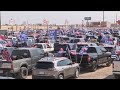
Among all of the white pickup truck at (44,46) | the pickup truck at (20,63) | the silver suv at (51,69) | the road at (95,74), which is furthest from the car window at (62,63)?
the white pickup truck at (44,46)

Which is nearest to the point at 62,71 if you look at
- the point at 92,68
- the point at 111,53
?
the point at 92,68

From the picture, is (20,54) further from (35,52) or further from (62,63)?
(62,63)

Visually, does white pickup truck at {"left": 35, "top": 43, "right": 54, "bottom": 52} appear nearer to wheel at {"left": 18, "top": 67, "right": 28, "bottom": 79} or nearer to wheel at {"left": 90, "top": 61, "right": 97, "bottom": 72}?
wheel at {"left": 90, "top": 61, "right": 97, "bottom": 72}

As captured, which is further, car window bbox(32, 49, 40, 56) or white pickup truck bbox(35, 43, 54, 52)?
white pickup truck bbox(35, 43, 54, 52)

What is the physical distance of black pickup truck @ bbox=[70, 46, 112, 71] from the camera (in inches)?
729

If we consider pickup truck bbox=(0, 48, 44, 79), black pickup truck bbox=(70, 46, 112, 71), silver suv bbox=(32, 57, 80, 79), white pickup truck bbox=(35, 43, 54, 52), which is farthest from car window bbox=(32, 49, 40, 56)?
white pickup truck bbox=(35, 43, 54, 52)

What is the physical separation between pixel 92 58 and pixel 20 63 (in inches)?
188

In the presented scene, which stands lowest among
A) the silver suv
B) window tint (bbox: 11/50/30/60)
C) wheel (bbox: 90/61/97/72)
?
wheel (bbox: 90/61/97/72)

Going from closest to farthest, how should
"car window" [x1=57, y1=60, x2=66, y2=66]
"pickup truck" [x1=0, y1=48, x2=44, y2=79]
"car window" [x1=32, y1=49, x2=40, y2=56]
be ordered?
"car window" [x1=57, y1=60, x2=66, y2=66] < "pickup truck" [x1=0, y1=48, x2=44, y2=79] < "car window" [x1=32, y1=49, x2=40, y2=56]

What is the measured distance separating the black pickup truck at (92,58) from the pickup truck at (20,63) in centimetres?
224

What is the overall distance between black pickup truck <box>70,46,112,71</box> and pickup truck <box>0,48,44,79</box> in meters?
2.24

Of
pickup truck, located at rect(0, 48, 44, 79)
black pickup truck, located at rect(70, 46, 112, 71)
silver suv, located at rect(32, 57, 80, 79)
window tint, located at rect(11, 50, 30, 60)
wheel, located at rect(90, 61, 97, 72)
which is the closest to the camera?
silver suv, located at rect(32, 57, 80, 79)

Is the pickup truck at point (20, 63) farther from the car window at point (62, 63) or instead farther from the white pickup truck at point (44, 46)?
the white pickup truck at point (44, 46)

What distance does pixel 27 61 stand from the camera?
17047 mm
